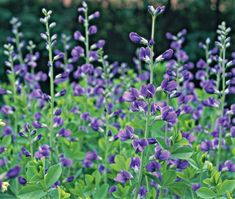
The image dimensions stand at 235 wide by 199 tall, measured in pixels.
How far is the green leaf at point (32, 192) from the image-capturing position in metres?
2.61

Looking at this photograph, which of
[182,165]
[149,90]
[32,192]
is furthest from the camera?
[182,165]

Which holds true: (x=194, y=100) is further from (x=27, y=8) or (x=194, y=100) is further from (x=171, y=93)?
(x=27, y=8)

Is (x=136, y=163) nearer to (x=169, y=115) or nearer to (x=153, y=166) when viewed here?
(x=153, y=166)

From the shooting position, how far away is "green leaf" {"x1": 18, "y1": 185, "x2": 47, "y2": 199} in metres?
2.61

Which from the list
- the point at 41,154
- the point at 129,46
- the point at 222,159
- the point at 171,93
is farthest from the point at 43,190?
the point at 129,46

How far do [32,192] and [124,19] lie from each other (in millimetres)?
6900

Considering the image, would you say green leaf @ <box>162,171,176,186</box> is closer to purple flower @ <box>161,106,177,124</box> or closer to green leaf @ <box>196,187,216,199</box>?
green leaf @ <box>196,187,216,199</box>

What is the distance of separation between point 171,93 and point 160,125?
60cm

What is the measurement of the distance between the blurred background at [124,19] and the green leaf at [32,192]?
5.97 metres

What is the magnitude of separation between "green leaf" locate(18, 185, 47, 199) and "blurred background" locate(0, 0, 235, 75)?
5974 millimetres

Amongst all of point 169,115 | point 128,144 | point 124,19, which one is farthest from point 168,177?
point 124,19

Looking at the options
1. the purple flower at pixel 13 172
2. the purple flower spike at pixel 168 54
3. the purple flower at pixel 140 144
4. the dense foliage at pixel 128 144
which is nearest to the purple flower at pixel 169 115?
the dense foliage at pixel 128 144

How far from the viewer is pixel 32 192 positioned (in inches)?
104

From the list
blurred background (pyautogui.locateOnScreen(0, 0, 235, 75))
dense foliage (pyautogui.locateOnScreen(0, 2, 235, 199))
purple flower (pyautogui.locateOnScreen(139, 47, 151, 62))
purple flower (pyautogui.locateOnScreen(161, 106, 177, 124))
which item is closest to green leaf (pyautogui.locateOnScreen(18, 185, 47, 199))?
dense foliage (pyautogui.locateOnScreen(0, 2, 235, 199))
